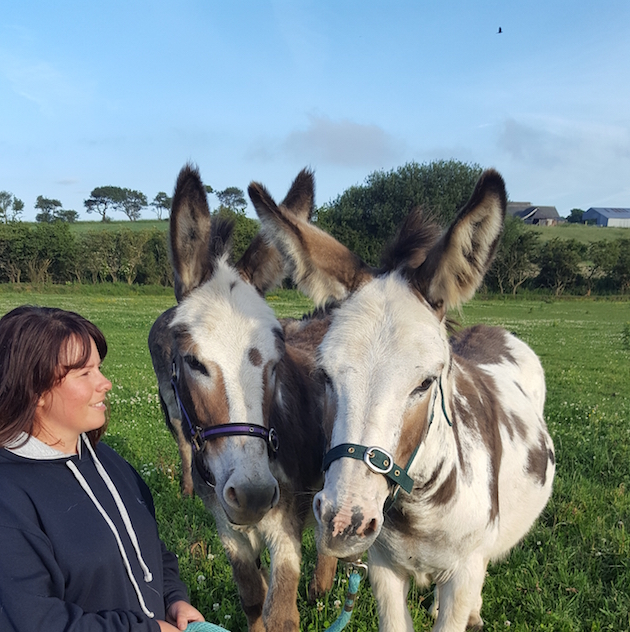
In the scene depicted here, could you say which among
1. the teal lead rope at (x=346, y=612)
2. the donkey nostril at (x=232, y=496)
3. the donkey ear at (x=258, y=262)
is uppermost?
the donkey ear at (x=258, y=262)

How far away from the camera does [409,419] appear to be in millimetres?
1969

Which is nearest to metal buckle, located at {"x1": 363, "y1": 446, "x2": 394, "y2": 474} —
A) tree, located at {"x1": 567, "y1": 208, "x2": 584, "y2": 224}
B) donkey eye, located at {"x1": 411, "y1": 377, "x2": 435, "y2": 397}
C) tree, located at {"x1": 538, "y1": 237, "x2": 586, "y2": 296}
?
donkey eye, located at {"x1": 411, "y1": 377, "x2": 435, "y2": 397}

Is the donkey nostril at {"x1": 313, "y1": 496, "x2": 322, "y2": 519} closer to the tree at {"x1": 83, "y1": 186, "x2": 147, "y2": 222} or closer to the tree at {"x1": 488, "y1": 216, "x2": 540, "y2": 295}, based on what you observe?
the tree at {"x1": 488, "y1": 216, "x2": 540, "y2": 295}

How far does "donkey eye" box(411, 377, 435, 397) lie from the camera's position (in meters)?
1.97

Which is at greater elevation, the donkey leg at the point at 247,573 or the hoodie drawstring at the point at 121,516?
the hoodie drawstring at the point at 121,516

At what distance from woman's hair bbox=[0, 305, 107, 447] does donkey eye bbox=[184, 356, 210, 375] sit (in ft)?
2.30

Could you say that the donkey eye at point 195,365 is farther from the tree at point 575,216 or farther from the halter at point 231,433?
the tree at point 575,216

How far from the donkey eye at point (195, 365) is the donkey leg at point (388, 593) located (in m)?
1.33

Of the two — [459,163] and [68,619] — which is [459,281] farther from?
Result: [459,163]

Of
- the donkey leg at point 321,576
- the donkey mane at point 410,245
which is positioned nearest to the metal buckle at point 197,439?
the donkey mane at point 410,245

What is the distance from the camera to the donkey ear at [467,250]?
2008 millimetres

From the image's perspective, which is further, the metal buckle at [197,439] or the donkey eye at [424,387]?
the metal buckle at [197,439]

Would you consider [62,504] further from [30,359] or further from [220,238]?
[220,238]

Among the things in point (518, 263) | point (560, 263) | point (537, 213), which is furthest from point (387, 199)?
point (537, 213)
